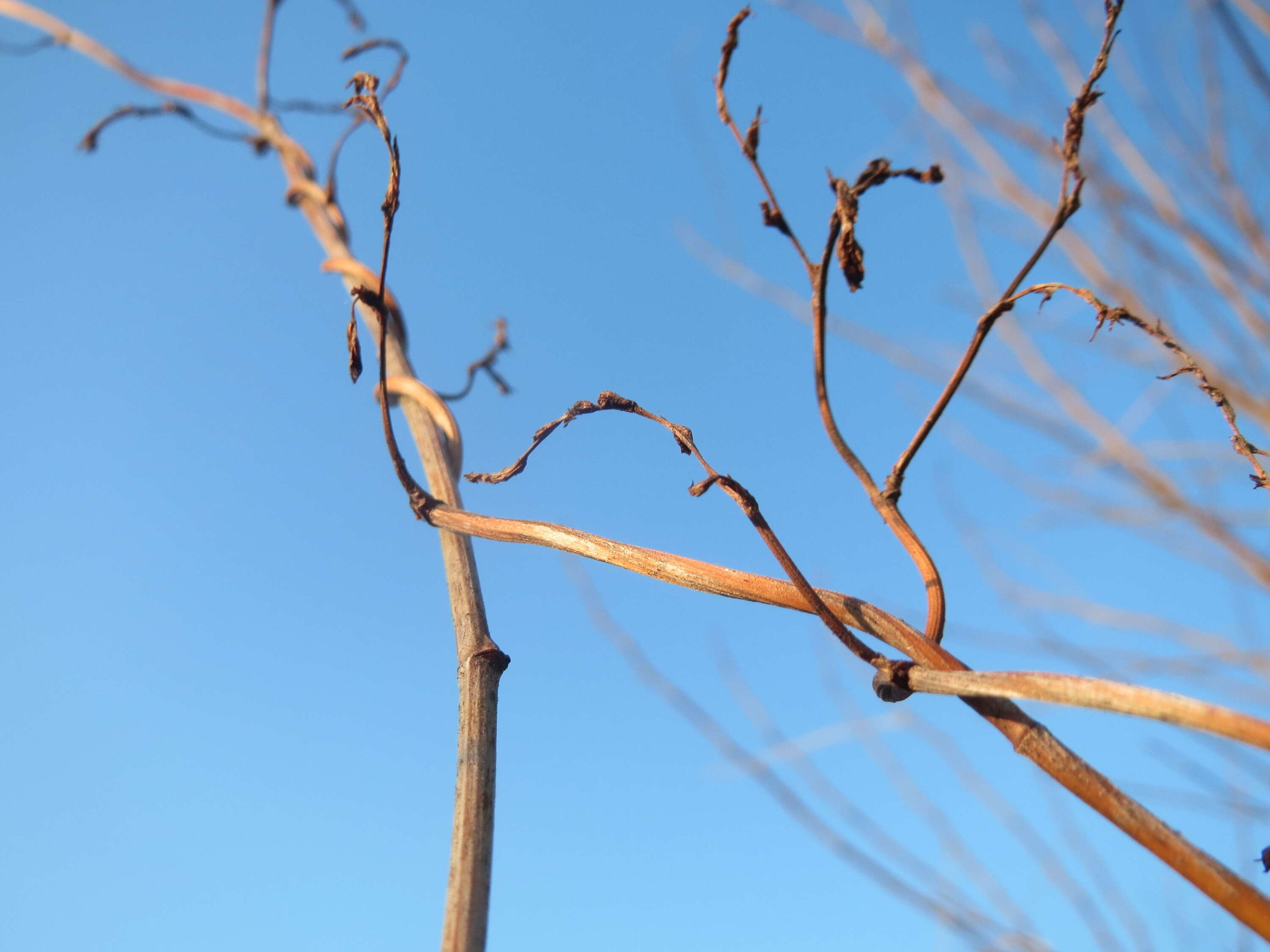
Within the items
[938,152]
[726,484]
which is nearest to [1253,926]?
[726,484]

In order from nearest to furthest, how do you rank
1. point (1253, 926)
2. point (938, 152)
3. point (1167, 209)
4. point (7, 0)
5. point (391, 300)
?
point (1253, 926) < point (391, 300) < point (7, 0) < point (1167, 209) < point (938, 152)

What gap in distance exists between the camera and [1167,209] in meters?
1.53

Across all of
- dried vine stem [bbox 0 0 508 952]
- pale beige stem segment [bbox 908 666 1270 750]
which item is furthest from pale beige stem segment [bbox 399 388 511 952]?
pale beige stem segment [bbox 908 666 1270 750]

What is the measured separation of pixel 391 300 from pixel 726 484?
392 mm

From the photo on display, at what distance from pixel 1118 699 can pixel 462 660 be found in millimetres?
327

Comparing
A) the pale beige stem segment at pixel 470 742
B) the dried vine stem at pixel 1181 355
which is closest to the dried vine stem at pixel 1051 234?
the dried vine stem at pixel 1181 355

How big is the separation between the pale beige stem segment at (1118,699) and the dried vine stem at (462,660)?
238 millimetres

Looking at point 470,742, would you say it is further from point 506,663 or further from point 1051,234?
point 1051,234

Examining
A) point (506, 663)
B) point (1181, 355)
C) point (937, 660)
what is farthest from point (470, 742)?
point (1181, 355)

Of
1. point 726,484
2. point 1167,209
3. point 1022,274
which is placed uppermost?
point 1167,209

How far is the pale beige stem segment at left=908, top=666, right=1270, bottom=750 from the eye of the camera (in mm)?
339

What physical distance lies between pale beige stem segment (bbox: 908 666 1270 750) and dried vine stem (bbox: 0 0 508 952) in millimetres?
238

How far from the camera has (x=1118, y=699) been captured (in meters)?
0.35

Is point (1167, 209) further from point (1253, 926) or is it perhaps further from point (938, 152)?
point (1253, 926)
